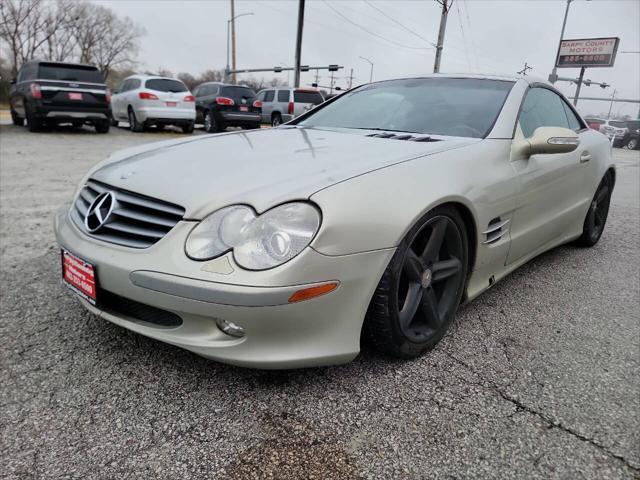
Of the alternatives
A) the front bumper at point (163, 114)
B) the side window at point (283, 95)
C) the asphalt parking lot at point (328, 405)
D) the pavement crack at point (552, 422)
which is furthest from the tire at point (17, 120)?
the pavement crack at point (552, 422)

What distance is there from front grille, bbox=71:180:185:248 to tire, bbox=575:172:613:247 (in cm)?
332

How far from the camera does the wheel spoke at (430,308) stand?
2.08m

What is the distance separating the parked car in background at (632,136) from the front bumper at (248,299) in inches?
1117

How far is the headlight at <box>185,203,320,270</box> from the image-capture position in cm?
156

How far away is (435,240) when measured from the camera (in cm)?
205

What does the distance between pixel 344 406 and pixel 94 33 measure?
198 ft

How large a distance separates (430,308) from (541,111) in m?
1.72

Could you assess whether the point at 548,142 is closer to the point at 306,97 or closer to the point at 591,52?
the point at 306,97

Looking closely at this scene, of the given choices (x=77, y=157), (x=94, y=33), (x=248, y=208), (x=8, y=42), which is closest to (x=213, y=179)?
(x=248, y=208)

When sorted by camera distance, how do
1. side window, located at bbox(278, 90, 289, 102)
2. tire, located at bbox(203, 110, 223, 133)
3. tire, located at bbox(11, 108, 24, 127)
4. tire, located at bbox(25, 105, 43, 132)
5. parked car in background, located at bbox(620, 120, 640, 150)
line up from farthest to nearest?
parked car in background, located at bbox(620, 120, 640, 150)
side window, located at bbox(278, 90, 289, 102)
tire, located at bbox(203, 110, 223, 133)
tire, located at bbox(11, 108, 24, 127)
tire, located at bbox(25, 105, 43, 132)

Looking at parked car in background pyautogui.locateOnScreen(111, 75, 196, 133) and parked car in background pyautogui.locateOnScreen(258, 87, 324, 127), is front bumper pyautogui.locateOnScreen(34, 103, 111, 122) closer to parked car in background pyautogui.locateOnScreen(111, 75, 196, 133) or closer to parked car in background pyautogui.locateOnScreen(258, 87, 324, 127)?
parked car in background pyautogui.locateOnScreen(111, 75, 196, 133)

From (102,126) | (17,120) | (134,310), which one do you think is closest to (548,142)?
(134,310)

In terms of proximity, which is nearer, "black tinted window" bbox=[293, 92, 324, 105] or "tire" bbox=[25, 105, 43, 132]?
"tire" bbox=[25, 105, 43, 132]

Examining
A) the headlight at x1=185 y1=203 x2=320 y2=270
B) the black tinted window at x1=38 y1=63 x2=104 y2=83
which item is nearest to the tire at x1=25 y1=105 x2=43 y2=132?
the black tinted window at x1=38 y1=63 x2=104 y2=83
